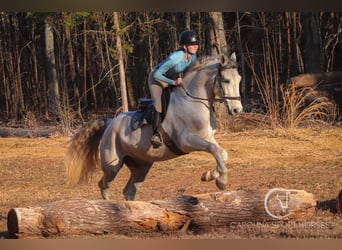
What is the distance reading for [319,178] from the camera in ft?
33.9

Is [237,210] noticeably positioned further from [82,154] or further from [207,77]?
[82,154]

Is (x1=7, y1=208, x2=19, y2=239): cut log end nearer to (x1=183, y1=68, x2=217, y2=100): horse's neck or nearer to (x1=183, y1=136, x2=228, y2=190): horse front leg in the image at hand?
(x1=183, y1=136, x2=228, y2=190): horse front leg

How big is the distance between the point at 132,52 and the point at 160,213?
64.5 feet

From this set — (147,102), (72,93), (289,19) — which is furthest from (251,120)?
(72,93)

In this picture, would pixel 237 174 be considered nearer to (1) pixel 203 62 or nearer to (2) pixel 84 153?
(2) pixel 84 153

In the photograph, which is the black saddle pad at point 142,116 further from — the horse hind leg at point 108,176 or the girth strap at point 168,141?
the horse hind leg at point 108,176

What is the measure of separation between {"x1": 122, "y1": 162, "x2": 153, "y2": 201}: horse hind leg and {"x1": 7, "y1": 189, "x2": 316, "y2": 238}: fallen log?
5.33 ft

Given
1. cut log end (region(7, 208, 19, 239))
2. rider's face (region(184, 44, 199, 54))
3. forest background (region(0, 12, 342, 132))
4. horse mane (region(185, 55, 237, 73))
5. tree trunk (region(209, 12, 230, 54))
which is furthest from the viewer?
forest background (region(0, 12, 342, 132))

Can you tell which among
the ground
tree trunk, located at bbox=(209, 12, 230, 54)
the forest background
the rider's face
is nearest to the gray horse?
the rider's face

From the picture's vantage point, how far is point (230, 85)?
7105 mm

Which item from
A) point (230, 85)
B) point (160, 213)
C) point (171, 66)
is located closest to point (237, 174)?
point (171, 66)

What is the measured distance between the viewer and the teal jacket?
745 centimetres

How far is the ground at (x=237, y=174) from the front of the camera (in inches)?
256
